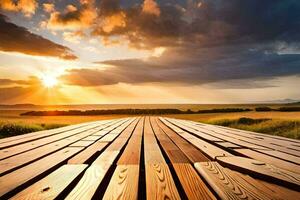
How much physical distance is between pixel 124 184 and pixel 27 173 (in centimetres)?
87

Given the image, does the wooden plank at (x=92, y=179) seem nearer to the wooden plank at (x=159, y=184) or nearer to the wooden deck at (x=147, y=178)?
the wooden deck at (x=147, y=178)

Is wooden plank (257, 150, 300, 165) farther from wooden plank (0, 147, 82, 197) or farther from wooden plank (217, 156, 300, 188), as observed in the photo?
wooden plank (0, 147, 82, 197)

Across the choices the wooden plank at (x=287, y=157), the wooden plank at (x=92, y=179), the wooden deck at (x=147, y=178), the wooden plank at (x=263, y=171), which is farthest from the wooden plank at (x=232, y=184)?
the wooden plank at (x=287, y=157)

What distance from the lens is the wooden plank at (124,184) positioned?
5.23ft

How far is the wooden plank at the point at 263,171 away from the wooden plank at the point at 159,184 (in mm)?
656

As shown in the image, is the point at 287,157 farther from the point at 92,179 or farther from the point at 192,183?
the point at 92,179

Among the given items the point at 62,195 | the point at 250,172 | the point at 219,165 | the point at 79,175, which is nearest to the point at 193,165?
the point at 219,165

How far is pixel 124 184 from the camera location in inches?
71.3

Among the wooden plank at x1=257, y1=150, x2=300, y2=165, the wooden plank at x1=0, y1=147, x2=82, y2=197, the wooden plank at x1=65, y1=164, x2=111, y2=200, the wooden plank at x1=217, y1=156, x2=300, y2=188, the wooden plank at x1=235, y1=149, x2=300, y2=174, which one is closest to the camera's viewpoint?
the wooden plank at x1=65, y1=164, x2=111, y2=200

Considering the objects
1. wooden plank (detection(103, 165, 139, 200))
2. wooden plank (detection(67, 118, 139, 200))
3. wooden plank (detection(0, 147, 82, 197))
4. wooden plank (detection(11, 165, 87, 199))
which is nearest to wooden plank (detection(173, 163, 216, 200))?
wooden plank (detection(103, 165, 139, 200))

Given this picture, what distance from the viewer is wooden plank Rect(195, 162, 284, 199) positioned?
1.63 meters

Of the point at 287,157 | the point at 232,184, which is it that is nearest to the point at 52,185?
the point at 232,184

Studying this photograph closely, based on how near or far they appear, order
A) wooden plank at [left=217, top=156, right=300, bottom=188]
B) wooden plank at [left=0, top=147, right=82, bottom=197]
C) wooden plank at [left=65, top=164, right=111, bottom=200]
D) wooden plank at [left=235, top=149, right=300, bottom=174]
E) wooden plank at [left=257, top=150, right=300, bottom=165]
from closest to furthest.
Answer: wooden plank at [left=65, top=164, right=111, bottom=200] → wooden plank at [left=0, top=147, right=82, bottom=197] → wooden plank at [left=217, top=156, right=300, bottom=188] → wooden plank at [left=235, top=149, right=300, bottom=174] → wooden plank at [left=257, top=150, right=300, bottom=165]

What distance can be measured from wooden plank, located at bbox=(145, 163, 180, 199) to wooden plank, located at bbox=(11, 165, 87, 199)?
55 centimetres
